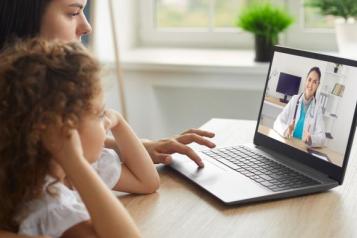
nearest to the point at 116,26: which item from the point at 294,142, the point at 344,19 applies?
the point at 344,19

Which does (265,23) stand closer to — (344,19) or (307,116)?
(344,19)

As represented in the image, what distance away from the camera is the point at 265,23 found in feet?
7.88

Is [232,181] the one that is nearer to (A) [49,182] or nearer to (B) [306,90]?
(B) [306,90]

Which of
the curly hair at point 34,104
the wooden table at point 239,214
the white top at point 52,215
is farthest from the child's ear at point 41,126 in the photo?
the wooden table at point 239,214

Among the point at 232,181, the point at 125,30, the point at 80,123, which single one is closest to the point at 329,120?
the point at 232,181

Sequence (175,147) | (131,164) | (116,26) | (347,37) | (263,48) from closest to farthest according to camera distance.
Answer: (131,164)
(175,147)
(347,37)
(263,48)
(116,26)

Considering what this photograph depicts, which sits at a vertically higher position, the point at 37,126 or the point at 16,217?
the point at 37,126

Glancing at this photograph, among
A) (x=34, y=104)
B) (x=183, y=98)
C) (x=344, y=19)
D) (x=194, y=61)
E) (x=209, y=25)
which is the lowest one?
(x=183, y=98)

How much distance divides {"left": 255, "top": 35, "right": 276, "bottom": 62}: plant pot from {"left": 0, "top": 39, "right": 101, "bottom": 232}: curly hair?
5.46 feet

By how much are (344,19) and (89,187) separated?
179 centimetres

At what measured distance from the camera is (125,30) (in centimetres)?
277

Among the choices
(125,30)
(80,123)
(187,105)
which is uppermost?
(80,123)

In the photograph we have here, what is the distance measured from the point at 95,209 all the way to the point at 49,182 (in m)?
0.09

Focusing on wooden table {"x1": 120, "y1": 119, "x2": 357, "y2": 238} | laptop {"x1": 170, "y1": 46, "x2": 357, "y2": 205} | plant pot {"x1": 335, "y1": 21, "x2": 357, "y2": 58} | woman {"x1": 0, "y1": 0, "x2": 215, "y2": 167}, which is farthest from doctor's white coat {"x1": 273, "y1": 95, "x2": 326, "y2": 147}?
plant pot {"x1": 335, "y1": 21, "x2": 357, "y2": 58}
